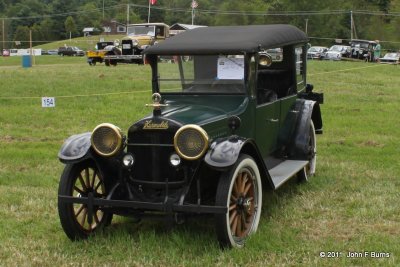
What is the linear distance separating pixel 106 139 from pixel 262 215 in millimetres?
1741

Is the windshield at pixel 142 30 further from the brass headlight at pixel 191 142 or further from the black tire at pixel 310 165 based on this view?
the brass headlight at pixel 191 142

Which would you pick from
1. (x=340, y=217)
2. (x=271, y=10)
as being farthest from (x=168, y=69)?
(x=271, y=10)

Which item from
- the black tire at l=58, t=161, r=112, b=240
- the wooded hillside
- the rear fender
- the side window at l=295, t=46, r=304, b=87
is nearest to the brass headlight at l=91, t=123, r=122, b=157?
the black tire at l=58, t=161, r=112, b=240

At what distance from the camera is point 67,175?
461 centimetres

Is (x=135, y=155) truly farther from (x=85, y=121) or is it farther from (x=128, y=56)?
(x=128, y=56)

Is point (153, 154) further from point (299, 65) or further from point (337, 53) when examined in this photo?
point (337, 53)

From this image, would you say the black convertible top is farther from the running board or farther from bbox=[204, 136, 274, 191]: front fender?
the running board

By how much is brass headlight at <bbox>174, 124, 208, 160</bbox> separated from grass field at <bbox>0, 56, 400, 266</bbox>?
0.75m

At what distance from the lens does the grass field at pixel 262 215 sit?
4.24 metres

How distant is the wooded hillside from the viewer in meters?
69.7

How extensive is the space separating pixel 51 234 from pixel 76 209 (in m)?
0.30

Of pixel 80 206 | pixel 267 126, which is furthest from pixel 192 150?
pixel 267 126

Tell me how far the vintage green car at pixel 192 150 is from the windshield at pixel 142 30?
2323cm

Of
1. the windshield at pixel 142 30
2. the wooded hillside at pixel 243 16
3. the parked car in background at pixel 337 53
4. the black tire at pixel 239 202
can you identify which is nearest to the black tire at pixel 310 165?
the black tire at pixel 239 202
